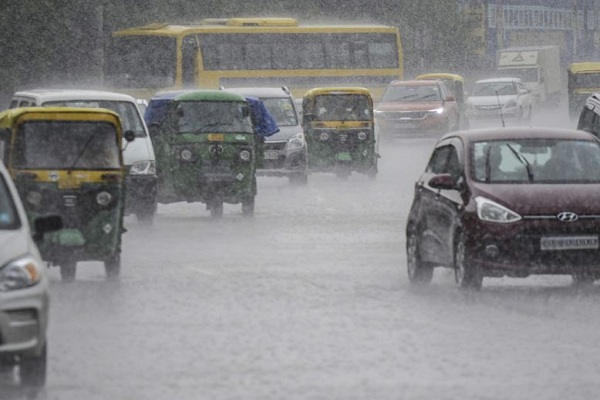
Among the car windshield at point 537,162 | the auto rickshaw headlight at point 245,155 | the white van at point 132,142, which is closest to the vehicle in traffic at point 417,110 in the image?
the auto rickshaw headlight at point 245,155

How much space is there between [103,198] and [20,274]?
7.25 meters

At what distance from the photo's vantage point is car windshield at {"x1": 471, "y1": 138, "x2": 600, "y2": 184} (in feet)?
52.6

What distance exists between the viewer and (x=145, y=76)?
55.1 m

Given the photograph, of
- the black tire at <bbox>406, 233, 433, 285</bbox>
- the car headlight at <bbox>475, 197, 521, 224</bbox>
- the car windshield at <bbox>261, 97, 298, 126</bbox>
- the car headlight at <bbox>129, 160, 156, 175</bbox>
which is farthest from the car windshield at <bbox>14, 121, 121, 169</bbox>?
→ the car windshield at <bbox>261, 97, 298, 126</bbox>

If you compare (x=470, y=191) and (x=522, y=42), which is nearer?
(x=470, y=191)

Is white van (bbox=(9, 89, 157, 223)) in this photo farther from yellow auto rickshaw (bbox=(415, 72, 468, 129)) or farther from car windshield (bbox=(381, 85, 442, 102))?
yellow auto rickshaw (bbox=(415, 72, 468, 129))

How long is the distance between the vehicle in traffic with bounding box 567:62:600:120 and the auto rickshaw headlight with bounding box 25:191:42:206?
50.0 meters

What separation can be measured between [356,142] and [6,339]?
27.9 m

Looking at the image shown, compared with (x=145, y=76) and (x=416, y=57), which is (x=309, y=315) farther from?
(x=416, y=57)

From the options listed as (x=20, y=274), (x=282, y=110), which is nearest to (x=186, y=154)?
(x=282, y=110)

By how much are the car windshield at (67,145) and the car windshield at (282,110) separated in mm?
17493

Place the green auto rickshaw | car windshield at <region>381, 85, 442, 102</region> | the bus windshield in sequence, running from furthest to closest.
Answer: the bus windshield → car windshield at <region>381, 85, 442, 102</region> → the green auto rickshaw

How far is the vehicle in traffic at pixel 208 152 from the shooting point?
26.7 metres

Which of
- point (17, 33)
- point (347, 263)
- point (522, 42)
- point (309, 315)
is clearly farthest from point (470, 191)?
point (522, 42)
